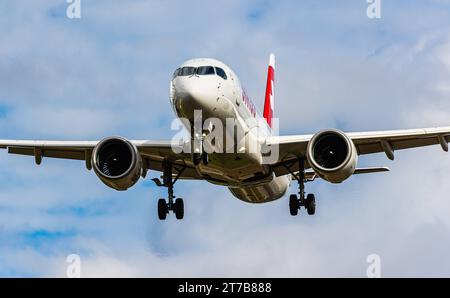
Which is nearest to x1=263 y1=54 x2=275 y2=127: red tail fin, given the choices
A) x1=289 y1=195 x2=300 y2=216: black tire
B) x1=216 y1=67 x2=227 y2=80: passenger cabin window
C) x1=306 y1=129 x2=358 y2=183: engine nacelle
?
x1=289 y1=195 x2=300 y2=216: black tire

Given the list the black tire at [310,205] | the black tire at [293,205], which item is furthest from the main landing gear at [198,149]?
the black tire at [310,205]

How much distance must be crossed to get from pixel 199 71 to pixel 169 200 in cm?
786

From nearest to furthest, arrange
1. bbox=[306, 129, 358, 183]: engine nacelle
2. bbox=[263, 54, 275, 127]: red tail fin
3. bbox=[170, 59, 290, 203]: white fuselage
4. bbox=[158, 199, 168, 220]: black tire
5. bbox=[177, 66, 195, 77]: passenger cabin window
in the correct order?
bbox=[170, 59, 290, 203]: white fuselage → bbox=[177, 66, 195, 77]: passenger cabin window → bbox=[306, 129, 358, 183]: engine nacelle → bbox=[158, 199, 168, 220]: black tire → bbox=[263, 54, 275, 127]: red tail fin

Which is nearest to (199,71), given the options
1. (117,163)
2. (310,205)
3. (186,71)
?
(186,71)

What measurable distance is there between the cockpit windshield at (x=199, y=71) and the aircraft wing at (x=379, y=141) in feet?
15.7

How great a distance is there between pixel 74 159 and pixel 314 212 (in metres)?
10.5

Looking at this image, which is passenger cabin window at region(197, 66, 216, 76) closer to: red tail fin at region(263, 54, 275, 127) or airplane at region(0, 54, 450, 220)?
airplane at region(0, 54, 450, 220)

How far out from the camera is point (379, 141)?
1737 inches

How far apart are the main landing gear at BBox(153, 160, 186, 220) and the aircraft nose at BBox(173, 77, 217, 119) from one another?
6.58 m

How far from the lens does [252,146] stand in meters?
41.8

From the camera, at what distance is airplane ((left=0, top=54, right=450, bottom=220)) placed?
129ft

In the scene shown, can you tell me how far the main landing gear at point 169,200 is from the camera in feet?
148
